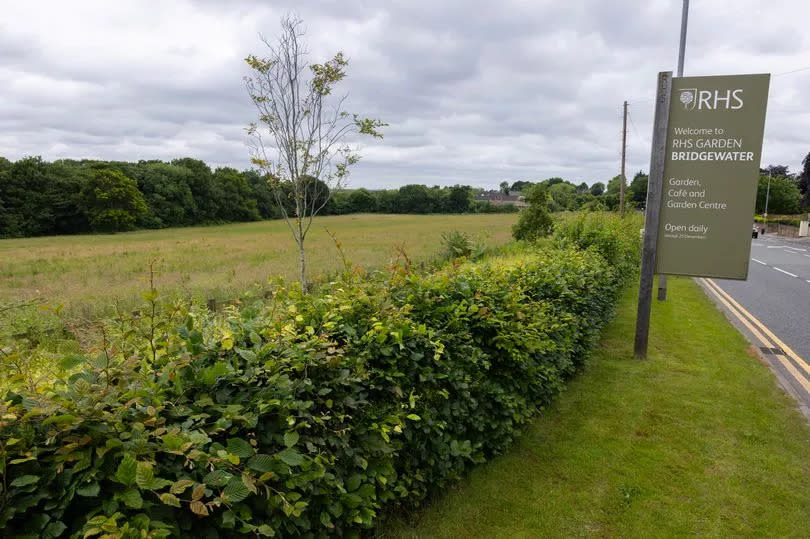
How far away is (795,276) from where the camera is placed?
17266mm

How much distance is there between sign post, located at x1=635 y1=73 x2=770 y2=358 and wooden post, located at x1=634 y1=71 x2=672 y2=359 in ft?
0.04

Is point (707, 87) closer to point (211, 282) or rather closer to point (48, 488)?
point (48, 488)

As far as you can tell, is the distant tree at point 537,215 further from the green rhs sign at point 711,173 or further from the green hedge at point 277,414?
the green hedge at point 277,414

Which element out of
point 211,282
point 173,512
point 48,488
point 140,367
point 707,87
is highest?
point 707,87

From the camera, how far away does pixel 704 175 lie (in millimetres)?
6543

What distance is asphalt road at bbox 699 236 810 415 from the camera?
6762mm

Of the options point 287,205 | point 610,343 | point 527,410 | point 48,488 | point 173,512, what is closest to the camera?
point 48,488

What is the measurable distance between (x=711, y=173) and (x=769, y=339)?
12.7 feet

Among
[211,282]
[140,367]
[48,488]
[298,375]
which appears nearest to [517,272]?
[298,375]

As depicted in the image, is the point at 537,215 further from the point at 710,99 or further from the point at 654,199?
the point at 710,99

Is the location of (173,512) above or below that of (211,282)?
above

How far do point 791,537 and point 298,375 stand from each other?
358 cm

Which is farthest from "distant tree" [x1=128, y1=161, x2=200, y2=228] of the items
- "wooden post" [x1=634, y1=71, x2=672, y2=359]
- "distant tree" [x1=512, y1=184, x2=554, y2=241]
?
"wooden post" [x1=634, y1=71, x2=672, y2=359]

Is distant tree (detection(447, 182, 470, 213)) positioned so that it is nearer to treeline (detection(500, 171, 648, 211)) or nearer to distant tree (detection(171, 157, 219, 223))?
treeline (detection(500, 171, 648, 211))
